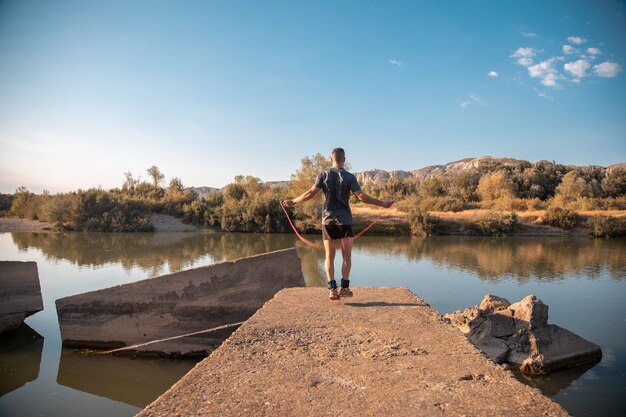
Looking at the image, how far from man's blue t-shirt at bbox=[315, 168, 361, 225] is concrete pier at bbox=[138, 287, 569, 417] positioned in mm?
1101

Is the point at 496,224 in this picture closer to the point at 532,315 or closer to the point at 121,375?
the point at 532,315

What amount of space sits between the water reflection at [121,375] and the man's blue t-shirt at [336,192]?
12.1ft

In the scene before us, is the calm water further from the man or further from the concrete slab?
the man

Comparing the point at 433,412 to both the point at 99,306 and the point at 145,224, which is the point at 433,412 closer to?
the point at 99,306

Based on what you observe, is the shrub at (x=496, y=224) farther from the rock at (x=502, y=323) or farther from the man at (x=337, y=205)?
the man at (x=337, y=205)

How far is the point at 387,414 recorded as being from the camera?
2191 millimetres

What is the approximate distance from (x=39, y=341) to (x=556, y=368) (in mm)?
9290

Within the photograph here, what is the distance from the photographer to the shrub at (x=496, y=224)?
2934 centimetres

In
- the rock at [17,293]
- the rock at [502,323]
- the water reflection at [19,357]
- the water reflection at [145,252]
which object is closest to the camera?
the water reflection at [19,357]

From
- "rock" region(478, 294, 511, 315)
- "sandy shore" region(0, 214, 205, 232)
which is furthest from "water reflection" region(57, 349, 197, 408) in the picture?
"sandy shore" region(0, 214, 205, 232)

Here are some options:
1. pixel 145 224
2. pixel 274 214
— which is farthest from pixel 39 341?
pixel 145 224

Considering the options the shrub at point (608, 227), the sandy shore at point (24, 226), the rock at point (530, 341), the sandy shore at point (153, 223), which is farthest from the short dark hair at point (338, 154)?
the sandy shore at point (24, 226)

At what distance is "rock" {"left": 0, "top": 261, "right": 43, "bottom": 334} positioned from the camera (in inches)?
304

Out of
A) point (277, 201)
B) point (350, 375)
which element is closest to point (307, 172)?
point (277, 201)
